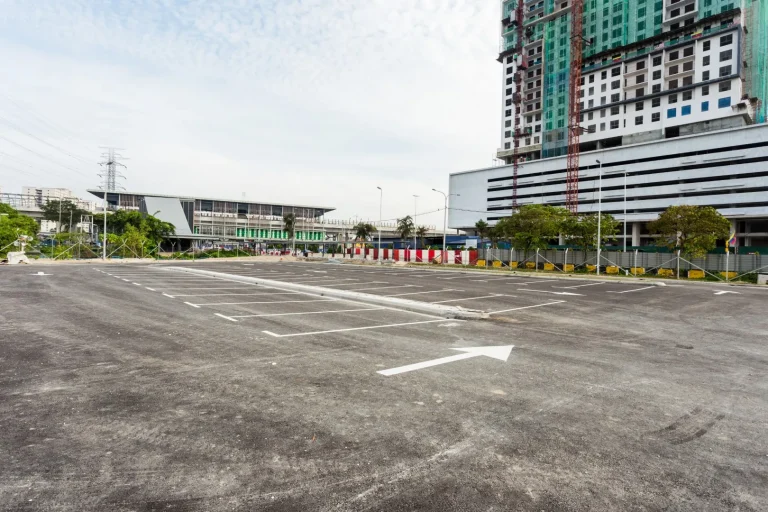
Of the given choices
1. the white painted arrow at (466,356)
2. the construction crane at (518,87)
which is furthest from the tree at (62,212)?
the white painted arrow at (466,356)

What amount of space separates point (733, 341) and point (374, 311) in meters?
8.43

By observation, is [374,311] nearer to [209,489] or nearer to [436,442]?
[436,442]

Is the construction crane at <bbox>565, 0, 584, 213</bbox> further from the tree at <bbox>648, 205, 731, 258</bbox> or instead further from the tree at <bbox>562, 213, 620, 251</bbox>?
the tree at <bbox>648, 205, 731, 258</bbox>

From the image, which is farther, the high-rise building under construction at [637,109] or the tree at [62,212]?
the tree at [62,212]

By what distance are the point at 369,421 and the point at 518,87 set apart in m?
124

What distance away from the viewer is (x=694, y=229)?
116ft

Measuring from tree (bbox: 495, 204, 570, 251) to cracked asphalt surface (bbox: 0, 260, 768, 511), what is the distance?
3888cm

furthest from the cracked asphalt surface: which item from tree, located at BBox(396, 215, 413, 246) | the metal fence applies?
tree, located at BBox(396, 215, 413, 246)

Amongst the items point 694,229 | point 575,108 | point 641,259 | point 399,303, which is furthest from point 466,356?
point 575,108

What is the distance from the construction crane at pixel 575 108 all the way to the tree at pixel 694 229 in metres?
61.8

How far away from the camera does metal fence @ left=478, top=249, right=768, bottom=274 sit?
111ft

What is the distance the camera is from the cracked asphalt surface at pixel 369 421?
115 inches

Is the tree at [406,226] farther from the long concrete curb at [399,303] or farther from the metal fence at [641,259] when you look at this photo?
the long concrete curb at [399,303]

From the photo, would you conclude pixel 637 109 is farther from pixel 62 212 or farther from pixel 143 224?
pixel 62 212
